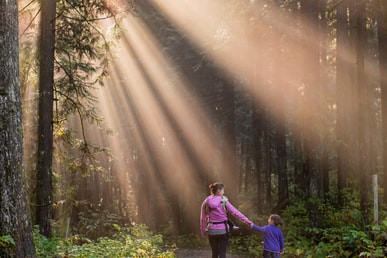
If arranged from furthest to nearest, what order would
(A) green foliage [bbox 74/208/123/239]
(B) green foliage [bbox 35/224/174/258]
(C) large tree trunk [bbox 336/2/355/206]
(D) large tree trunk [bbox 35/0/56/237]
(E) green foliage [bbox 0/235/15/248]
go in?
(A) green foliage [bbox 74/208/123/239] < (C) large tree trunk [bbox 336/2/355/206] < (D) large tree trunk [bbox 35/0/56/237] < (B) green foliage [bbox 35/224/174/258] < (E) green foliage [bbox 0/235/15/248]

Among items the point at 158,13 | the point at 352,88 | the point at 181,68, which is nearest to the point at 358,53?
the point at 352,88

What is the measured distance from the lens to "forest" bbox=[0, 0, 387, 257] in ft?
32.6

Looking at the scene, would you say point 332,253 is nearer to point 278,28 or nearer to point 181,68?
point 278,28

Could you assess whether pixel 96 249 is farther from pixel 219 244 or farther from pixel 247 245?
pixel 247 245

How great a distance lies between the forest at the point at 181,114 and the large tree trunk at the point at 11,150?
0.07 feet

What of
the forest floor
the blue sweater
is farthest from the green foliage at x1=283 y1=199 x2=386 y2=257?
the forest floor

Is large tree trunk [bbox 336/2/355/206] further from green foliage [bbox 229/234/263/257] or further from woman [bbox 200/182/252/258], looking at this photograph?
woman [bbox 200/182/252/258]

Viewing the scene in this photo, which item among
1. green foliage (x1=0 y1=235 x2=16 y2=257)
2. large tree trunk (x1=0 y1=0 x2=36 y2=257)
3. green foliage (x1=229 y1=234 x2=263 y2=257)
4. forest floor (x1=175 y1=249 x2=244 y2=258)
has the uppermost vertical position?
large tree trunk (x1=0 y1=0 x2=36 y2=257)

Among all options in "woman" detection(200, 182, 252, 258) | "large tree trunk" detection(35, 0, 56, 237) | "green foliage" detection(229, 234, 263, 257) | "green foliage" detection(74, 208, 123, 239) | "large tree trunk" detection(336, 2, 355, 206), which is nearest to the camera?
"woman" detection(200, 182, 252, 258)

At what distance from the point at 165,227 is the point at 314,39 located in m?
A: 17.3

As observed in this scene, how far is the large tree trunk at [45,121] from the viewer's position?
11.4 metres

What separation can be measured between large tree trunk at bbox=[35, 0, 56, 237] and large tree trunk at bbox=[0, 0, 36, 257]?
13.5 feet

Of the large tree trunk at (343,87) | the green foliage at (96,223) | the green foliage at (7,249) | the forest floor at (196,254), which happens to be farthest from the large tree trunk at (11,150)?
the green foliage at (96,223)

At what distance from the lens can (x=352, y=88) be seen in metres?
19.0
